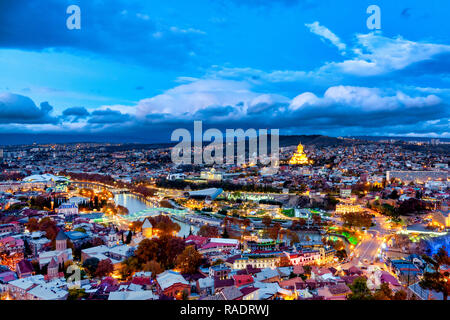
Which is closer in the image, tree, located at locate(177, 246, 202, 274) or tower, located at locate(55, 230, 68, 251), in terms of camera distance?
tree, located at locate(177, 246, 202, 274)

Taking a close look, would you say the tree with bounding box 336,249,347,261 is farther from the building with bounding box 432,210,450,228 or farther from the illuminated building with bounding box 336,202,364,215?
the illuminated building with bounding box 336,202,364,215

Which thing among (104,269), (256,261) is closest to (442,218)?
(256,261)

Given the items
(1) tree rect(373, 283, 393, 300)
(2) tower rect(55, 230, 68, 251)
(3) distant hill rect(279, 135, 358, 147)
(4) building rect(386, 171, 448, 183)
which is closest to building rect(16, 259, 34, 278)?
(2) tower rect(55, 230, 68, 251)

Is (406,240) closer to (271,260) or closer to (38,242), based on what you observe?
(271,260)

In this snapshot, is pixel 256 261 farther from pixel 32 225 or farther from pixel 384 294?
pixel 32 225

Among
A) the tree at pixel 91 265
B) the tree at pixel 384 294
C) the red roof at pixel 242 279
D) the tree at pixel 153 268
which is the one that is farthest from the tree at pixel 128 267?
the tree at pixel 384 294

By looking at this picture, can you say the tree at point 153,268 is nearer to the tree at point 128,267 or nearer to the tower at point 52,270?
the tree at point 128,267
